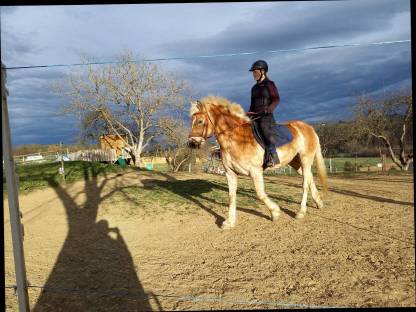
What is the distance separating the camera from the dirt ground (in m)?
3.36

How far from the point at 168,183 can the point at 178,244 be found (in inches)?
236

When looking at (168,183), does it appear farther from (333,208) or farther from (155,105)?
(155,105)

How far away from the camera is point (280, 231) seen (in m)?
5.58

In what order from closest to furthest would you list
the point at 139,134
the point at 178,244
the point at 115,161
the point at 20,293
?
the point at 20,293, the point at 178,244, the point at 139,134, the point at 115,161

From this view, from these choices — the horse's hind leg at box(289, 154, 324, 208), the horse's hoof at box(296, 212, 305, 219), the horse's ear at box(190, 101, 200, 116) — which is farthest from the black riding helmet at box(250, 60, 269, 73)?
the horse's hoof at box(296, 212, 305, 219)

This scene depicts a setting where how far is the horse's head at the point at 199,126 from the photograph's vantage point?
17.1ft

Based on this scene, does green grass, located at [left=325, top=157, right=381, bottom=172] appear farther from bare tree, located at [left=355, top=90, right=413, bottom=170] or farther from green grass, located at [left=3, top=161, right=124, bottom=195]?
green grass, located at [left=3, top=161, right=124, bottom=195]

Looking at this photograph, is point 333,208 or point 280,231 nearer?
point 280,231

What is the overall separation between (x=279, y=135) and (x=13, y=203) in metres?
4.33

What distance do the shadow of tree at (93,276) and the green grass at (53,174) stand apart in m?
5.40

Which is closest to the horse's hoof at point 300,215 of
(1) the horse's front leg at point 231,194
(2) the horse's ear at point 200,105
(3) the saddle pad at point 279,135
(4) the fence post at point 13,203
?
(1) the horse's front leg at point 231,194

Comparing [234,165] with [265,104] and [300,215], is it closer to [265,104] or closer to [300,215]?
[265,104]

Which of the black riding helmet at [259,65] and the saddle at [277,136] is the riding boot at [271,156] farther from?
the black riding helmet at [259,65]

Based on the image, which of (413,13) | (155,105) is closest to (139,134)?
(155,105)
